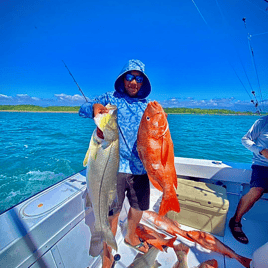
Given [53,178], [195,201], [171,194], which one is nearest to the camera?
[171,194]

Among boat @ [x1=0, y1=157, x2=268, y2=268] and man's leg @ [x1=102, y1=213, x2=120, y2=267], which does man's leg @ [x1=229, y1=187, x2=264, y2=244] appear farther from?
man's leg @ [x1=102, y1=213, x2=120, y2=267]

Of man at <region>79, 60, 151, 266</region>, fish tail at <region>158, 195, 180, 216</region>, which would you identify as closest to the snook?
man at <region>79, 60, 151, 266</region>

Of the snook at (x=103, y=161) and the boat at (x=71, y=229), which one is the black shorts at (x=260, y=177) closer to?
the boat at (x=71, y=229)

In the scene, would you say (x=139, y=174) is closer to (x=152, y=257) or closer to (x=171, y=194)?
(x=171, y=194)

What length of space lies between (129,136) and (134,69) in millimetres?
841

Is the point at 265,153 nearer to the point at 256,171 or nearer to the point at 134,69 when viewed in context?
the point at 256,171

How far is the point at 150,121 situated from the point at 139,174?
775 mm

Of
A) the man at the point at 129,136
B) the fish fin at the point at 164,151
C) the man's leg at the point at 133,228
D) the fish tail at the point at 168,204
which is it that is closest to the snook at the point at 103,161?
the man at the point at 129,136

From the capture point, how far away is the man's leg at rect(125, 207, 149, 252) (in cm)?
221

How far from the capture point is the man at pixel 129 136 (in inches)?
74.7

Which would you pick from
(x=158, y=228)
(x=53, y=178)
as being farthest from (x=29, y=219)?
(x=53, y=178)

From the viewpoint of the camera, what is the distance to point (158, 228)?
2816mm

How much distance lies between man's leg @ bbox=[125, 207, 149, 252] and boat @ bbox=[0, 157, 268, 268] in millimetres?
128

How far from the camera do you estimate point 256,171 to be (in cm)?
257
